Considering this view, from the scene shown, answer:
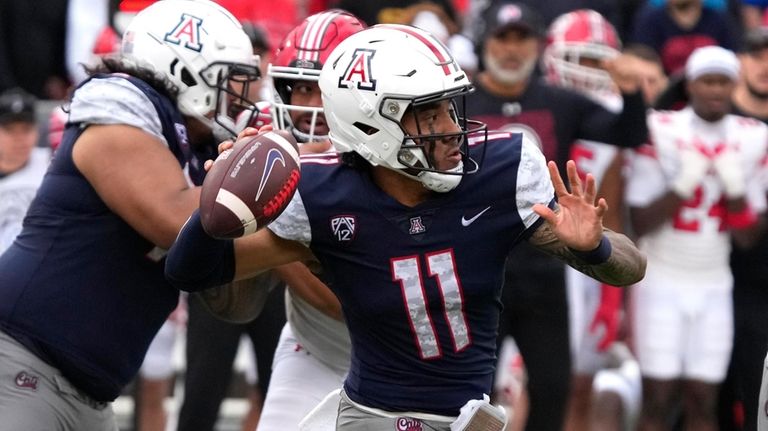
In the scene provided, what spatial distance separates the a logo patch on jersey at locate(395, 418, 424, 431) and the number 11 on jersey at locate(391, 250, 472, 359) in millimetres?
151

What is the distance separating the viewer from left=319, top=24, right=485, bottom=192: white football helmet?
12.9 ft

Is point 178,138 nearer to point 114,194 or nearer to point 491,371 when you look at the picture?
point 114,194

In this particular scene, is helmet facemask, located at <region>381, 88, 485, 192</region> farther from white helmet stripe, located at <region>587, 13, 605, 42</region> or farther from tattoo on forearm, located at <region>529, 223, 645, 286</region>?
white helmet stripe, located at <region>587, 13, 605, 42</region>

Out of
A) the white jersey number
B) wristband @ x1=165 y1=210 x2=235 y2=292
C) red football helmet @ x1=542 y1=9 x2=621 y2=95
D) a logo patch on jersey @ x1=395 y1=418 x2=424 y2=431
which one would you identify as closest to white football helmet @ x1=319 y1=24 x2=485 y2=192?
wristband @ x1=165 y1=210 x2=235 y2=292

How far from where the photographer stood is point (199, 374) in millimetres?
6391

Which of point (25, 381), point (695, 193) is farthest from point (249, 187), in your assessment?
point (695, 193)

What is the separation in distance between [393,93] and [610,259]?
635 millimetres

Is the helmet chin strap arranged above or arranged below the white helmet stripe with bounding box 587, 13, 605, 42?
above

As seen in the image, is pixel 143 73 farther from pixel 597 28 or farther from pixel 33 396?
pixel 597 28

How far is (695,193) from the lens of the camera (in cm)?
708

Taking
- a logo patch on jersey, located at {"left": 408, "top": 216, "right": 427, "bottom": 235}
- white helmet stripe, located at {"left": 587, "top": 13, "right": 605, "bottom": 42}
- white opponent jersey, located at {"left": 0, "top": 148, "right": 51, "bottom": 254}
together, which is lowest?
white opponent jersey, located at {"left": 0, "top": 148, "right": 51, "bottom": 254}

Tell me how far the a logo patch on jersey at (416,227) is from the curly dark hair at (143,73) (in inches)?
36.0

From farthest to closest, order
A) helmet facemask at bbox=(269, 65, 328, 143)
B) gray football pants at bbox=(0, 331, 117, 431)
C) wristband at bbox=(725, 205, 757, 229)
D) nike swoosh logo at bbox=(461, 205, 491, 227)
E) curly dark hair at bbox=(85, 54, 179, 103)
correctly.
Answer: wristband at bbox=(725, 205, 757, 229)
helmet facemask at bbox=(269, 65, 328, 143)
curly dark hair at bbox=(85, 54, 179, 103)
gray football pants at bbox=(0, 331, 117, 431)
nike swoosh logo at bbox=(461, 205, 491, 227)

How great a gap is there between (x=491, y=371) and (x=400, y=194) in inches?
19.0
